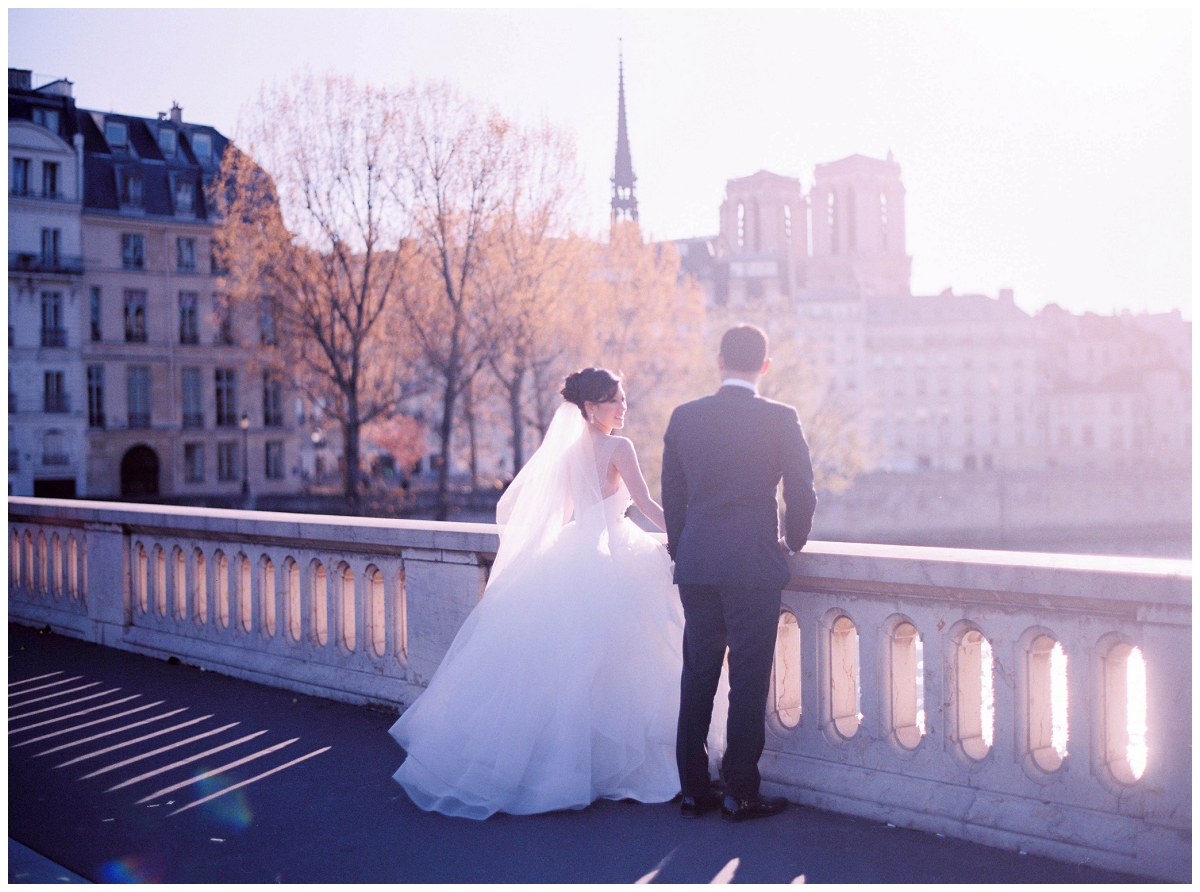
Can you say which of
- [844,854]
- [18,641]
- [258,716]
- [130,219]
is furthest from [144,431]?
[844,854]

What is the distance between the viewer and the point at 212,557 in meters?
7.90

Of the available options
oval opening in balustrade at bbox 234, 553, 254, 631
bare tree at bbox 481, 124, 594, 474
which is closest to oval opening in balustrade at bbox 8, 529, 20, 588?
oval opening in balustrade at bbox 234, 553, 254, 631

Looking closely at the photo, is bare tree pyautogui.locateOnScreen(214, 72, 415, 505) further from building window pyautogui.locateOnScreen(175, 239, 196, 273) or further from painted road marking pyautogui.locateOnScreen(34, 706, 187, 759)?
painted road marking pyautogui.locateOnScreen(34, 706, 187, 759)

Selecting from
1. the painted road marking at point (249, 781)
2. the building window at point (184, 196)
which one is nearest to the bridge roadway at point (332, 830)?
the painted road marking at point (249, 781)

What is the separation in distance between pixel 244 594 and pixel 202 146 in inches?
2186

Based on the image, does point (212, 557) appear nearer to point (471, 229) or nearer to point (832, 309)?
point (471, 229)

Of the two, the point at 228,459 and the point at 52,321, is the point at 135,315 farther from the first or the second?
the point at 228,459

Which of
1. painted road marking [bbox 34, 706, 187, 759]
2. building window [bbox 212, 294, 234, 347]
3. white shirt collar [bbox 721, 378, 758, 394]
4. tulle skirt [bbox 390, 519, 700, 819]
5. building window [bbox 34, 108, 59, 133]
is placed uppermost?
building window [bbox 34, 108, 59, 133]

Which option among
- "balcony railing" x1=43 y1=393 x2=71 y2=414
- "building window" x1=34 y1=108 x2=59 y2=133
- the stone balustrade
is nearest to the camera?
the stone balustrade

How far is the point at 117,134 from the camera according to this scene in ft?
181

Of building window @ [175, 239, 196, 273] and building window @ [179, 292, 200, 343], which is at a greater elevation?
building window @ [175, 239, 196, 273]

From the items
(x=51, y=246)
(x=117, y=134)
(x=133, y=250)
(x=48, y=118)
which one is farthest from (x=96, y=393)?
(x=117, y=134)

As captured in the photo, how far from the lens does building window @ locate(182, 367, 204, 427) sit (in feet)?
178

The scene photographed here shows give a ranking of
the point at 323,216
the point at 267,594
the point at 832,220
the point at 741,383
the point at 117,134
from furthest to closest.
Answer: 1. the point at 832,220
2. the point at 117,134
3. the point at 323,216
4. the point at 267,594
5. the point at 741,383
